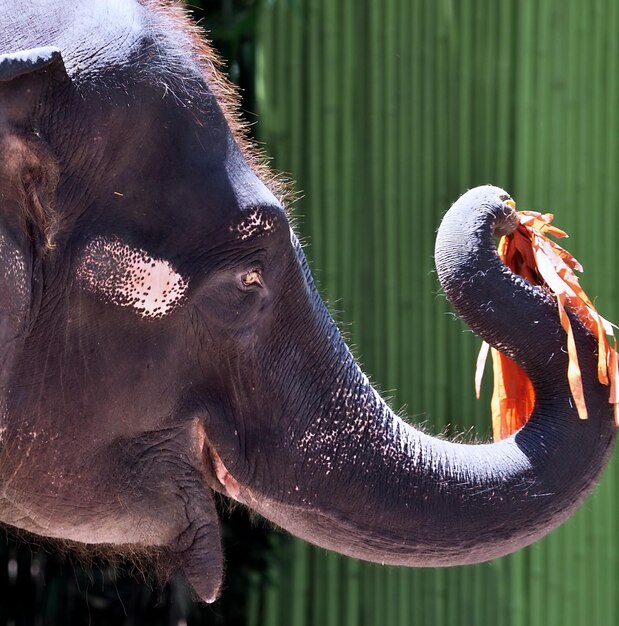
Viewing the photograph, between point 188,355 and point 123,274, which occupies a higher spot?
point 123,274

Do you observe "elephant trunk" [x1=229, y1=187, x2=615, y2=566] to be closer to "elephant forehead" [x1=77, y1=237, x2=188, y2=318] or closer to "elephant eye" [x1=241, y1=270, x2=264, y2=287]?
"elephant eye" [x1=241, y1=270, x2=264, y2=287]

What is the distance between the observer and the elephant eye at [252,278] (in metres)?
1.78

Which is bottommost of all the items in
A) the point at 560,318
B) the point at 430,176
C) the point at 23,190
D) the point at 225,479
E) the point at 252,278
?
the point at 430,176

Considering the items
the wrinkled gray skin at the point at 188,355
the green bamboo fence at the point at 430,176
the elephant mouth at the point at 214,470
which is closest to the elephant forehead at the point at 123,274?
the wrinkled gray skin at the point at 188,355

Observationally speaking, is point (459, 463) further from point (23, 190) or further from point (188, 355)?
point (23, 190)

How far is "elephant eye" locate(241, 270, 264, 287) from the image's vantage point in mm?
1779

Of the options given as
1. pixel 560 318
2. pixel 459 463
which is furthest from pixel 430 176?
pixel 459 463

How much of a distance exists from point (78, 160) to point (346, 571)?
10.8 feet

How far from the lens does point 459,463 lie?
185 centimetres

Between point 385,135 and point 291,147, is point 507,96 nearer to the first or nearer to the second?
point 385,135

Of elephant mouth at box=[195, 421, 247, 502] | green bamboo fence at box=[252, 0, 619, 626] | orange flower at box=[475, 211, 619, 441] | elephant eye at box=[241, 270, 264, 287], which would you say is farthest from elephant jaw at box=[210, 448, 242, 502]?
green bamboo fence at box=[252, 0, 619, 626]

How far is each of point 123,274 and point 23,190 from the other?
0.17 metres

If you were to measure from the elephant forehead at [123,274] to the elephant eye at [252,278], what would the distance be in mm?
99

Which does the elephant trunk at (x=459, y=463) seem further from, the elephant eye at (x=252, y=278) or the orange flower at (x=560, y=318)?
the elephant eye at (x=252, y=278)
